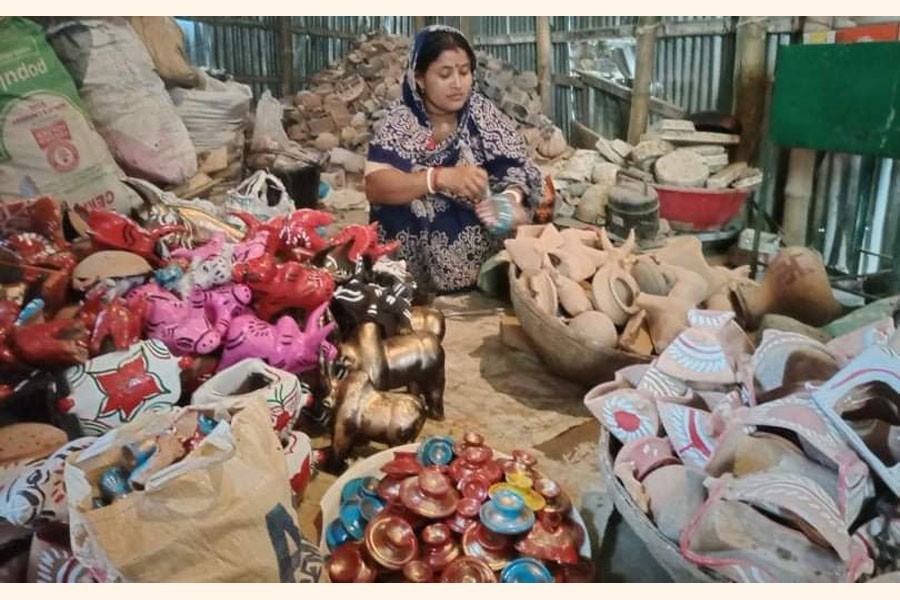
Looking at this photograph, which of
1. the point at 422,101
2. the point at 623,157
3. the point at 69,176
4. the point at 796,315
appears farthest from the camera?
the point at 623,157

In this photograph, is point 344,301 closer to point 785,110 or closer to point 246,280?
point 246,280

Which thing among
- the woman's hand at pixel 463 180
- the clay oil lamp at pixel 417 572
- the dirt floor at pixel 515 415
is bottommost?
the dirt floor at pixel 515 415

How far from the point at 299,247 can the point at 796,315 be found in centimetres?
108

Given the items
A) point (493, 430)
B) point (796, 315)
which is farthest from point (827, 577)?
point (796, 315)

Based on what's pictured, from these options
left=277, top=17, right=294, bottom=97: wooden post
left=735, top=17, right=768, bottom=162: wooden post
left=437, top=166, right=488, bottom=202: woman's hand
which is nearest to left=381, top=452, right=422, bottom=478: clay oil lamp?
left=437, top=166, right=488, bottom=202: woman's hand

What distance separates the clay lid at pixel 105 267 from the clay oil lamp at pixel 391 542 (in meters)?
0.64

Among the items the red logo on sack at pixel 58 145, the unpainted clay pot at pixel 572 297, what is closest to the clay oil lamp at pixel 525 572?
the unpainted clay pot at pixel 572 297

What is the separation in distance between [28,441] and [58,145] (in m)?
1.12

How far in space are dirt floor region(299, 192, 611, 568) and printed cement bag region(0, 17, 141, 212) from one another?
0.92m

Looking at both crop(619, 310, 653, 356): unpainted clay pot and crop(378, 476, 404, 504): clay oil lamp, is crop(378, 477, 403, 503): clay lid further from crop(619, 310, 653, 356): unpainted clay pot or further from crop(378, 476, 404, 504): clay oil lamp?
crop(619, 310, 653, 356): unpainted clay pot

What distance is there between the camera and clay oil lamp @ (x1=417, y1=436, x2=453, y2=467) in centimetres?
112

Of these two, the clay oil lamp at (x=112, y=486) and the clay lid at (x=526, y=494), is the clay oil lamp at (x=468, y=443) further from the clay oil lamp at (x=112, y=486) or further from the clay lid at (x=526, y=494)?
the clay oil lamp at (x=112, y=486)

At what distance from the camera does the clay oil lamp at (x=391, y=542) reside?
94 cm

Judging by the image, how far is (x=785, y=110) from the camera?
227 centimetres
